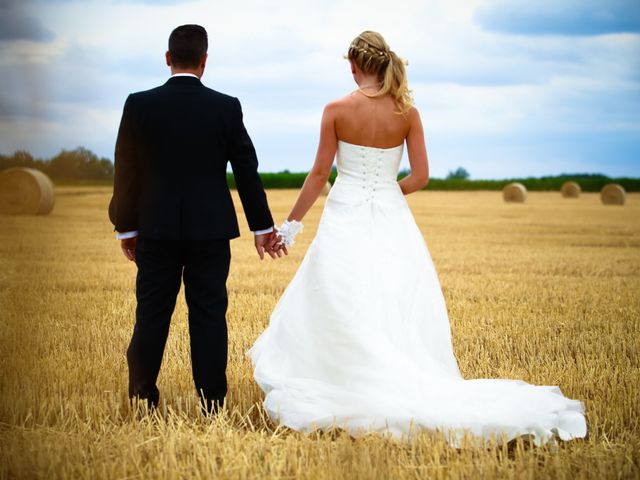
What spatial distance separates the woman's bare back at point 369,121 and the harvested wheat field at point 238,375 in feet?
4.77

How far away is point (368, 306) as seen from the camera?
409 cm

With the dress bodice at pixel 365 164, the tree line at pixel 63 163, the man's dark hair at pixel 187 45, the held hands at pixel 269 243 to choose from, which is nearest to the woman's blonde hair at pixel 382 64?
the dress bodice at pixel 365 164

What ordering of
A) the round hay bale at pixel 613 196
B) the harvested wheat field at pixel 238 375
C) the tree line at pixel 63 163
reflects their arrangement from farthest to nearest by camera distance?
the round hay bale at pixel 613 196 < the harvested wheat field at pixel 238 375 < the tree line at pixel 63 163

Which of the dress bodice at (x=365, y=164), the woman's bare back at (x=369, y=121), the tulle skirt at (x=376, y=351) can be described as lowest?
the tulle skirt at (x=376, y=351)

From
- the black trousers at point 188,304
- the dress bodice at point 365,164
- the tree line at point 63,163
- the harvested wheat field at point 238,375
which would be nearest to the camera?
the tree line at point 63,163

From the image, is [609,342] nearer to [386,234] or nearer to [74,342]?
[386,234]

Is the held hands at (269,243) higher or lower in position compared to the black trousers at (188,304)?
higher

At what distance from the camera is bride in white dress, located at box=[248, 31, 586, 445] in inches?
152

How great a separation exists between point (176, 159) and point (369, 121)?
45.4 inches

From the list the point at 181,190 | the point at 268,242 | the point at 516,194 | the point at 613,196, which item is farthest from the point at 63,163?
the point at 613,196

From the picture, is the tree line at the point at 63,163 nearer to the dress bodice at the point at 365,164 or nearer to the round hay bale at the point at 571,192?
the dress bodice at the point at 365,164

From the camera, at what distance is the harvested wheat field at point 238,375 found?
1777 mm

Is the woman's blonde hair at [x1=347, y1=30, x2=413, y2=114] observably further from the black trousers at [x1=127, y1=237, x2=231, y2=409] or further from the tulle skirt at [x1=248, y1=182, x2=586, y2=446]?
the black trousers at [x1=127, y1=237, x2=231, y2=409]

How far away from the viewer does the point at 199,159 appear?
153 inches
